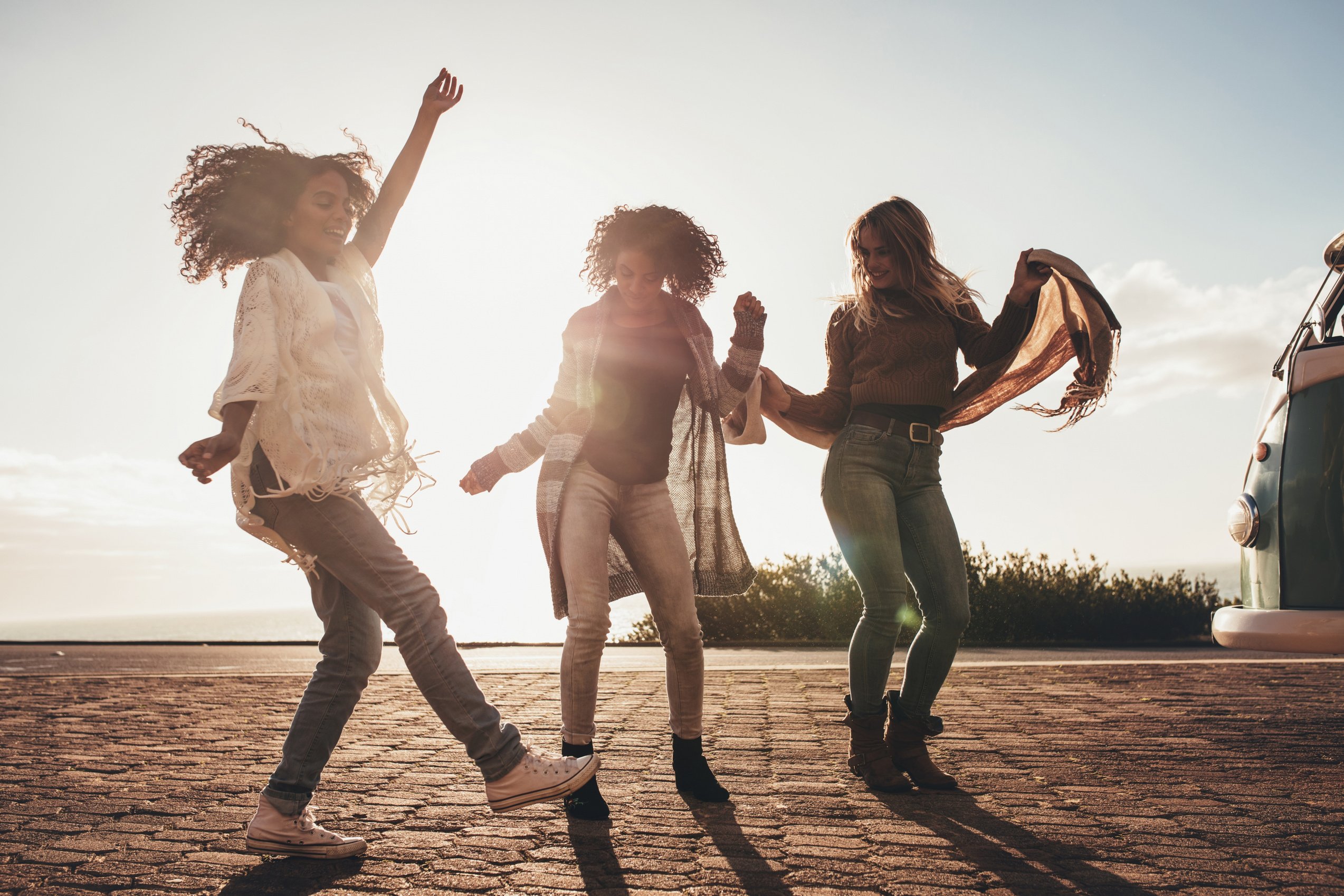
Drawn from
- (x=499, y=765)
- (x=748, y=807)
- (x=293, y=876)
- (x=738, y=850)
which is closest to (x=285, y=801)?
(x=293, y=876)

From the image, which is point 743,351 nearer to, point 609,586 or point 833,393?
point 833,393

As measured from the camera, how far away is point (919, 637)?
13.7 feet

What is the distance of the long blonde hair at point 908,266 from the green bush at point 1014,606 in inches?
287

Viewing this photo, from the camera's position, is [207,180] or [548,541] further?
[548,541]

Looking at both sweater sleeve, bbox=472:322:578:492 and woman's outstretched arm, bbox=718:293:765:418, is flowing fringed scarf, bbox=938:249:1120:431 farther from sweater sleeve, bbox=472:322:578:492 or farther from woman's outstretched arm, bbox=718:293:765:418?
sweater sleeve, bbox=472:322:578:492

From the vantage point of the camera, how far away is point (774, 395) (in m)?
4.62

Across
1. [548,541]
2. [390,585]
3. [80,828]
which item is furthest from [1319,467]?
[80,828]

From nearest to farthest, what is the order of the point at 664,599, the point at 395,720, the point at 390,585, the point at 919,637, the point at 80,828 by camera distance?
the point at 390,585 < the point at 80,828 < the point at 664,599 < the point at 919,637 < the point at 395,720

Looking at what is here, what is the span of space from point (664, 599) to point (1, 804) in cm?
272

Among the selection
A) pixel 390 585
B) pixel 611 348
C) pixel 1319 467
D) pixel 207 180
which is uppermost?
pixel 207 180

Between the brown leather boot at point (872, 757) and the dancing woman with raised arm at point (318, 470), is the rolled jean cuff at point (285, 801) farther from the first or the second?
the brown leather boot at point (872, 757)

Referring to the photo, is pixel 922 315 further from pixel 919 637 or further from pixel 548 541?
pixel 548 541

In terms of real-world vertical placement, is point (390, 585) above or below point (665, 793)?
above

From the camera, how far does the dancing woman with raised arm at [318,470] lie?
308 cm
